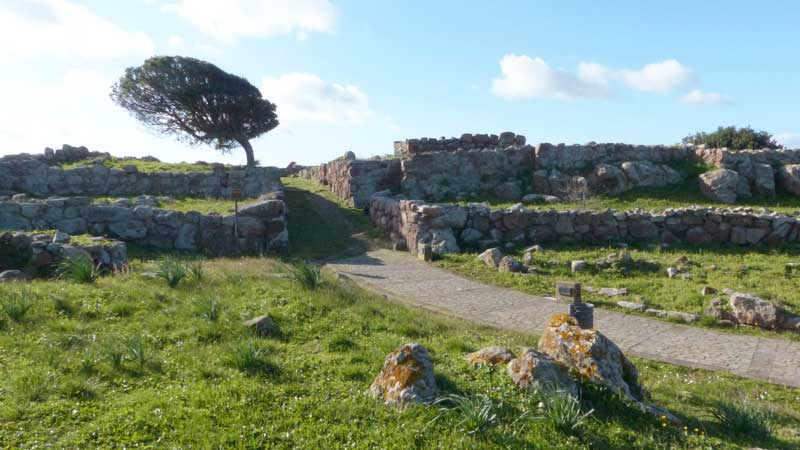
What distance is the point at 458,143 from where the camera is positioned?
87.3ft

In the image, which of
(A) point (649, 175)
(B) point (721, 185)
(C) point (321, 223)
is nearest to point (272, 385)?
(C) point (321, 223)

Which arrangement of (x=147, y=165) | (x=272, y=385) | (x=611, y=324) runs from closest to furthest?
(x=272, y=385), (x=611, y=324), (x=147, y=165)

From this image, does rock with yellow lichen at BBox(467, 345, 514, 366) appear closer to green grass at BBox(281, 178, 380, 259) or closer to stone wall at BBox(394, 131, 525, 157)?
green grass at BBox(281, 178, 380, 259)

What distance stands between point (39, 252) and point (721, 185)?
19253 mm

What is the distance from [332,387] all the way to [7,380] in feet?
9.86

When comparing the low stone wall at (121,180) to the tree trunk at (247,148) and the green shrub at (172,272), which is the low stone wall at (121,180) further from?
the tree trunk at (247,148)

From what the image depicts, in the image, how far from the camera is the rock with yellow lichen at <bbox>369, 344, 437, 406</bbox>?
5207 mm

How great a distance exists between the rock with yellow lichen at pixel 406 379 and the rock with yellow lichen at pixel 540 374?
2.60ft

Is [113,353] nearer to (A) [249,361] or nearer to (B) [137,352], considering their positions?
(B) [137,352]

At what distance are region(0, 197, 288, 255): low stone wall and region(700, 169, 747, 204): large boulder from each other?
14.5 metres

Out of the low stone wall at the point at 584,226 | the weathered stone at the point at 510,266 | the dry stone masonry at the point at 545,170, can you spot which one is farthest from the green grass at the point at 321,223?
the weathered stone at the point at 510,266

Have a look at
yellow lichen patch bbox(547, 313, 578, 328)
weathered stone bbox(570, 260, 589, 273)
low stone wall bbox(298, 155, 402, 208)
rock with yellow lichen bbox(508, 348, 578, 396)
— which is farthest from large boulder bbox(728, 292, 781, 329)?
low stone wall bbox(298, 155, 402, 208)

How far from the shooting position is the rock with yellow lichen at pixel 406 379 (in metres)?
5.21

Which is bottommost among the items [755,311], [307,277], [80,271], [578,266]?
[755,311]
